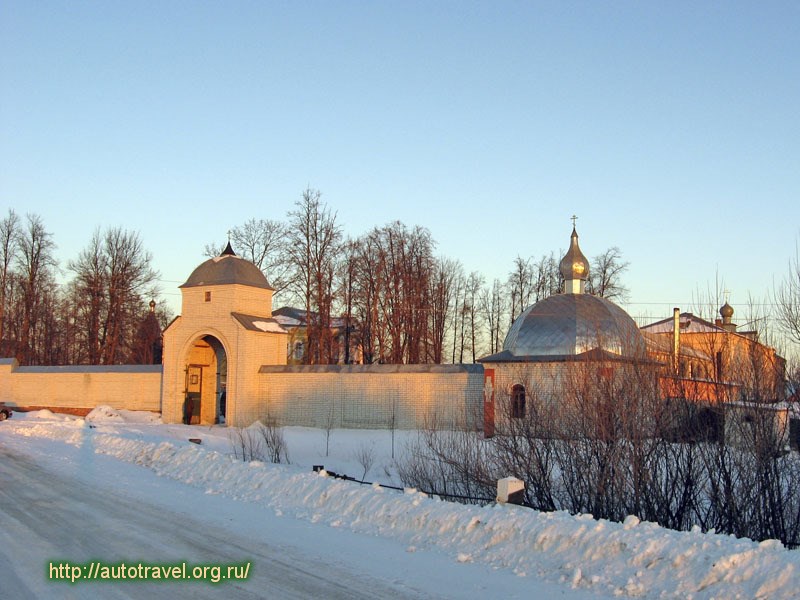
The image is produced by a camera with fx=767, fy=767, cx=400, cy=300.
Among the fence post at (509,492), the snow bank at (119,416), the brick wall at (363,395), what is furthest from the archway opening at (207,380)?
the fence post at (509,492)

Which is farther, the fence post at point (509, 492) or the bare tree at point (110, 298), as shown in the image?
the bare tree at point (110, 298)

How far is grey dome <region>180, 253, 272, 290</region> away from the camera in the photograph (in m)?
30.5

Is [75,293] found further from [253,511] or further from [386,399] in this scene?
[253,511]

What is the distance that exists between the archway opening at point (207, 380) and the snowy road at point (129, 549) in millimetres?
20209

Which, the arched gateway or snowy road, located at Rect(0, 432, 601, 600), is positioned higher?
the arched gateway

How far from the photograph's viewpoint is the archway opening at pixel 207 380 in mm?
32406

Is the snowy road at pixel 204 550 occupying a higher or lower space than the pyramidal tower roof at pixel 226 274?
lower

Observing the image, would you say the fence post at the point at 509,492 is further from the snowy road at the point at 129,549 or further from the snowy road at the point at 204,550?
the snowy road at the point at 129,549

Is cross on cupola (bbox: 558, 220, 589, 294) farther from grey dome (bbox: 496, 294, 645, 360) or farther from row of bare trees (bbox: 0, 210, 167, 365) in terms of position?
row of bare trees (bbox: 0, 210, 167, 365)

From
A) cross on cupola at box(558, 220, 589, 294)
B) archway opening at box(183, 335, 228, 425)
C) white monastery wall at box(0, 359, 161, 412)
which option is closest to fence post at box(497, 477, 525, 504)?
cross on cupola at box(558, 220, 589, 294)

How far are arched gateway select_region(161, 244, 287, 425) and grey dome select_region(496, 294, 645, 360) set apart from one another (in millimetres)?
9790

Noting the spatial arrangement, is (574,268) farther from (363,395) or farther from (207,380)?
(207,380)

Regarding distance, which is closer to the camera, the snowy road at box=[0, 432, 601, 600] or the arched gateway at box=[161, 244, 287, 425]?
the snowy road at box=[0, 432, 601, 600]

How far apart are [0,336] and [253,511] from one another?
44817 millimetres
